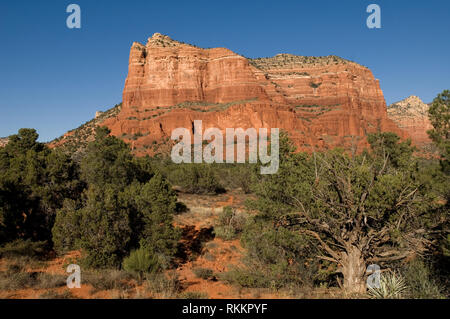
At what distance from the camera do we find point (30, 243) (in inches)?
494

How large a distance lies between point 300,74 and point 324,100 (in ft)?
45.9

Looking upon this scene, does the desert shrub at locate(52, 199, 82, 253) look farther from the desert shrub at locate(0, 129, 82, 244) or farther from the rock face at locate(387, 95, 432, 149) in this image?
the rock face at locate(387, 95, 432, 149)

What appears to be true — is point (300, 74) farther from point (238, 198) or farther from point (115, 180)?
point (115, 180)

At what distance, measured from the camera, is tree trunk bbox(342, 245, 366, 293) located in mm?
7465

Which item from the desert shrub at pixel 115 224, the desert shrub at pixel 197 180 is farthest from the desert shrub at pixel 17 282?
the desert shrub at pixel 197 180

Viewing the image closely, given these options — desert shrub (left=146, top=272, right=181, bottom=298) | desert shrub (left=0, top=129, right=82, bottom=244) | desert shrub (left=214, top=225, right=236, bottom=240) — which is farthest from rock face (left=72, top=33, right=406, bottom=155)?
desert shrub (left=146, top=272, right=181, bottom=298)

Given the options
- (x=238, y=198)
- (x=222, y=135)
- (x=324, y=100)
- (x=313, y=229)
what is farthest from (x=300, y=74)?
(x=313, y=229)

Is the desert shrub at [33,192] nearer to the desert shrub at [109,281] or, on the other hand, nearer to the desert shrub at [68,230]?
the desert shrub at [68,230]

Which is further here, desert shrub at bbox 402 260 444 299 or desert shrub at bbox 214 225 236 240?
desert shrub at bbox 214 225 236 240

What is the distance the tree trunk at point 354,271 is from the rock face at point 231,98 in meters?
63.8

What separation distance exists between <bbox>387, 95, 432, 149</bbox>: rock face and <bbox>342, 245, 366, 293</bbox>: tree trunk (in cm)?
10927

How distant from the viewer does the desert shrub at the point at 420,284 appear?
22.7 feet

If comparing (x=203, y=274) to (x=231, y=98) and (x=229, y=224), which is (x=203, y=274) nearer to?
(x=229, y=224)

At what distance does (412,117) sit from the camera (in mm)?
121250
